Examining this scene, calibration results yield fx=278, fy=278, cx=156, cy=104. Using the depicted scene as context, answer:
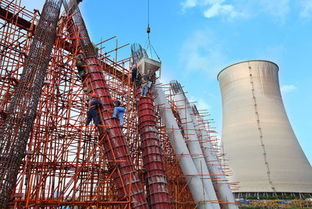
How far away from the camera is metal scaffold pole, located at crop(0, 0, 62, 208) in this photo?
236 inches

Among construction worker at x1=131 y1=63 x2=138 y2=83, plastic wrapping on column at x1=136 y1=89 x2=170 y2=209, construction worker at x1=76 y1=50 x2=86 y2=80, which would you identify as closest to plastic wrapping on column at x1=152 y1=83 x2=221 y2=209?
plastic wrapping on column at x1=136 y1=89 x2=170 y2=209

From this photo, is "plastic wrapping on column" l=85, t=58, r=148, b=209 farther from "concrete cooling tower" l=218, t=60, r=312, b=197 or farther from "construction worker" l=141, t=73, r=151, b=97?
"concrete cooling tower" l=218, t=60, r=312, b=197

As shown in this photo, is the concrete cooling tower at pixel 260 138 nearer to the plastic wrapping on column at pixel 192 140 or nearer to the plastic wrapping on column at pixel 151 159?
the plastic wrapping on column at pixel 192 140

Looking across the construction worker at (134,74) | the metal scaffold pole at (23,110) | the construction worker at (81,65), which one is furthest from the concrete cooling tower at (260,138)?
the metal scaffold pole at (23,110)

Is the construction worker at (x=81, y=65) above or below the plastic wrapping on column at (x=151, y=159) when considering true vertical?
above

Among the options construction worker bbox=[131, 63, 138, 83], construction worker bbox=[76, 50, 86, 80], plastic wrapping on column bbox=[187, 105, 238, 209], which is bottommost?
plastic wrapping on column bbox=[187, 105, 238, 209]

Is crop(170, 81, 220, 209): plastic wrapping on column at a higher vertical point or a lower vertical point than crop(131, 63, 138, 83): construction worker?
lower

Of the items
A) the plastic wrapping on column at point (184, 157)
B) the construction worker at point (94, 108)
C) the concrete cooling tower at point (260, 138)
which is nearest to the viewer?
the construction worker at point (94, 108)

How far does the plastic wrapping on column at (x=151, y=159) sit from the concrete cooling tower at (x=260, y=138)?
16.3 m

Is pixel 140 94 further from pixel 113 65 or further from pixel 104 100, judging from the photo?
pixel 104 100

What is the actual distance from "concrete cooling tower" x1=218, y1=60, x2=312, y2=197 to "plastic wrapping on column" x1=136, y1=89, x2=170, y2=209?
16304 mm

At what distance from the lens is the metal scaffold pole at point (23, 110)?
6.00 metres

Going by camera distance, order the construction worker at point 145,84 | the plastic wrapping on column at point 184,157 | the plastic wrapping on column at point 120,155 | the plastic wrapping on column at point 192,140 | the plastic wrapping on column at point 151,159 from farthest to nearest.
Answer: the plastic wrapping on column at point 192,140 < the construction worker at point 145,84 < the plastic wrapping on column at point 184,157 < the plastic wrapping on column at point 151,159 < the plastic wrapping on column at point 120,155

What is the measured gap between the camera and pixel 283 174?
945 inches
